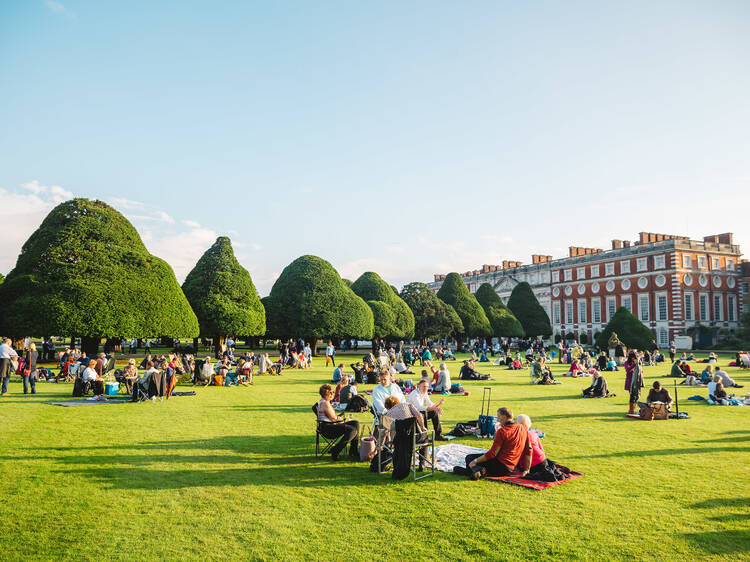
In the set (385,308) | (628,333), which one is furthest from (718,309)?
(385,308)

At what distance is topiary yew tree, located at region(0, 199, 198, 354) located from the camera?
82.9 ft

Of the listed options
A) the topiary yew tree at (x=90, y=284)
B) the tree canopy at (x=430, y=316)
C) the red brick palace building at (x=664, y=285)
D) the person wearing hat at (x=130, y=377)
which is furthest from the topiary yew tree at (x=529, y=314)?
the person wearing hat at (x=130, y=377)

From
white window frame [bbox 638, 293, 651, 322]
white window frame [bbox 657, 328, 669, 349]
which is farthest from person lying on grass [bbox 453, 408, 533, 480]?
white window frame [bbox 638, 293, 651, 322]

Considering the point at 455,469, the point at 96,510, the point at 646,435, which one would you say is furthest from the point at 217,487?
the point at 646,435

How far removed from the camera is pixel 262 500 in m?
6.76

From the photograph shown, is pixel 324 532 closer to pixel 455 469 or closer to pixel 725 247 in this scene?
pixel 455 469

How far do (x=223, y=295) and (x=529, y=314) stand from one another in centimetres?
3921

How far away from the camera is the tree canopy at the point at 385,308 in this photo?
45.1 meters

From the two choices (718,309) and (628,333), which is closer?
(628,333)

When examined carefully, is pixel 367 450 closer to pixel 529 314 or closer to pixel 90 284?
pixel 90 284

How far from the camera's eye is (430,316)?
4978 centimetres

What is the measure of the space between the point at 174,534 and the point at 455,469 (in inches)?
160

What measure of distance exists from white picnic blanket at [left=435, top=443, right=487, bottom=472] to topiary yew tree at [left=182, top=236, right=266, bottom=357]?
2606cm

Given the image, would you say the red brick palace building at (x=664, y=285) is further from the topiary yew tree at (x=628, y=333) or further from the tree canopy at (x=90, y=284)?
the tree canopy at (x=90, y=284)
